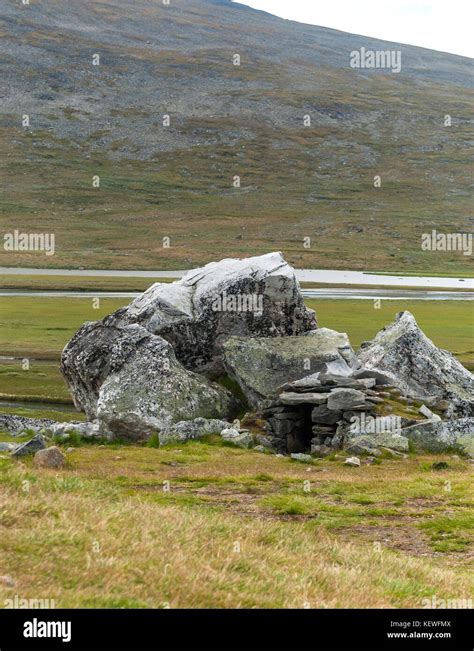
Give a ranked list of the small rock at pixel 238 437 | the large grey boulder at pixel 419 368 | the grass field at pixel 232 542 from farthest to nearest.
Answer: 1. the large grey boulder at pixel 419 368
2. the small rock at pixel 238 437
3. the grass field at pixel 232 542

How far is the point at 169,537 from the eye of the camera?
1253 centimetres

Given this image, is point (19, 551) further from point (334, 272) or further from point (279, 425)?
point (334, 272)

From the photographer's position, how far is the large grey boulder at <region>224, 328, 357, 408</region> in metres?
34.1

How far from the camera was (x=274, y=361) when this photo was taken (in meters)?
34.6

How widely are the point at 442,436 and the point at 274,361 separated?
738 cm

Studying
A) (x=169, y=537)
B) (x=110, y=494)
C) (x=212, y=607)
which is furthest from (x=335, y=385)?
(x=212, y=607)

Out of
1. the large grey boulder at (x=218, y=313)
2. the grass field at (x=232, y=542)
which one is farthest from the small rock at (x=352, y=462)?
the large grey boulder at (x=218, y=313)
